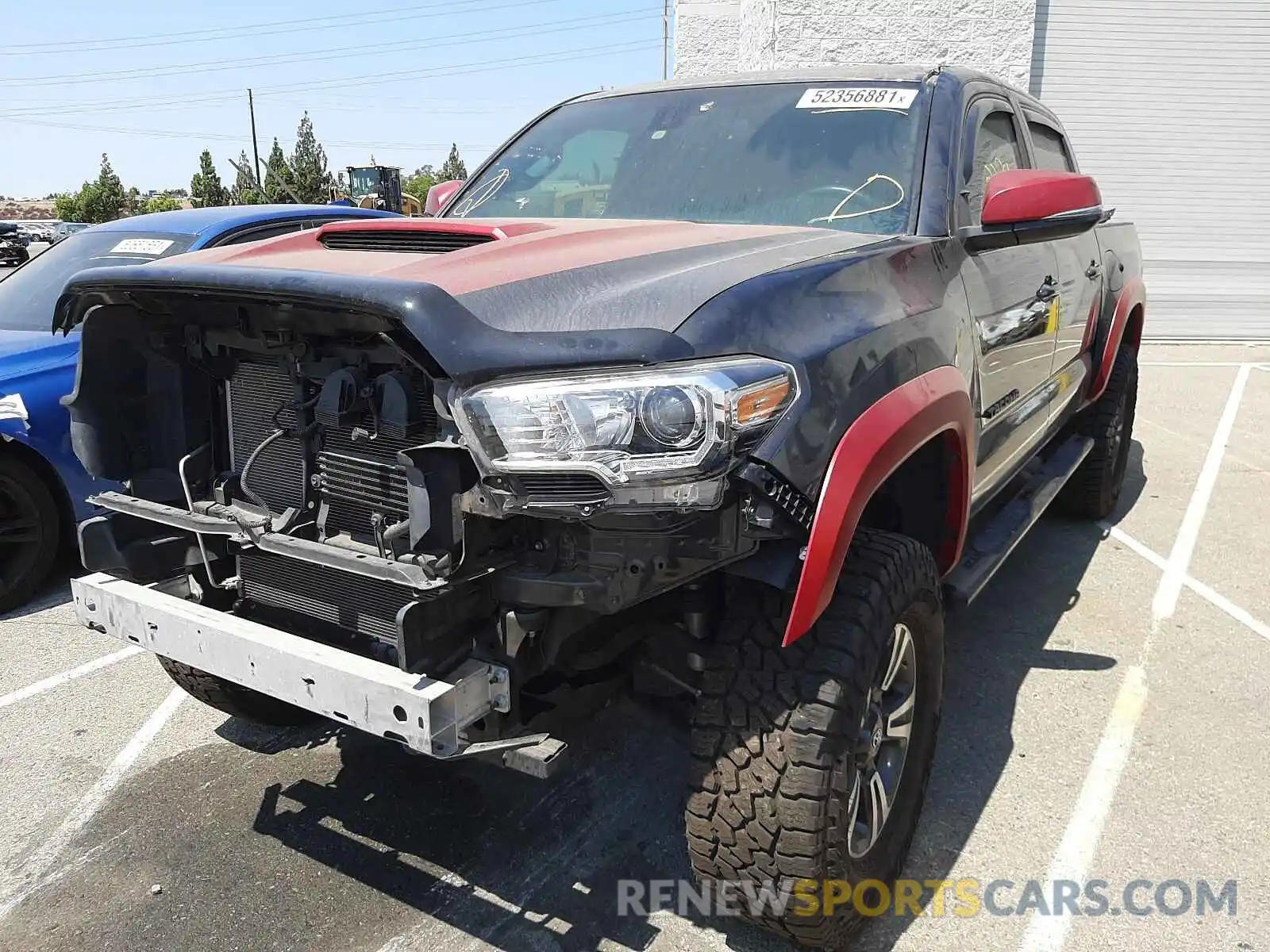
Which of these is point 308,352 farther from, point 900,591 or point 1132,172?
point 1132,172

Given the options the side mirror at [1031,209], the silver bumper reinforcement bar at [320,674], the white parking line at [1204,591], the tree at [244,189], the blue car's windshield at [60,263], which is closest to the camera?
the silver bumper reinforcement bar at [320,674]

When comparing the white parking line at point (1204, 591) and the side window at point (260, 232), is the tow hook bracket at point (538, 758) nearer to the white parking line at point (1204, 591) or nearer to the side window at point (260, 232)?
the white parking line at point (1204, 591)

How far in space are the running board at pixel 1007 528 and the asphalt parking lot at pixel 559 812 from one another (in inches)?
21.8

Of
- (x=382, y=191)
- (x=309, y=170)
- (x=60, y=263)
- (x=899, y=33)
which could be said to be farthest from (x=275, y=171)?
(x=60, y=263)

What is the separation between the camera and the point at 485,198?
3.87 metres

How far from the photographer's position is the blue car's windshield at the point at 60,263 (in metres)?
5.33

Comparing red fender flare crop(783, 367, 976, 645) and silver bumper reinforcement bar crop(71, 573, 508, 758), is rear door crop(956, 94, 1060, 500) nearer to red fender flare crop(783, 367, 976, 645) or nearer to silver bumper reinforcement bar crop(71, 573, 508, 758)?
red fender flare crop(783, 367, 976, 645)

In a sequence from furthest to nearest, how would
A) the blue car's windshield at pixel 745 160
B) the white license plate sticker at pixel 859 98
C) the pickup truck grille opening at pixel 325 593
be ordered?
the white license plate sticker at pixel 859 98
the blue car's windshield at pixel 745 160
the pickup truck grille opening at pixel 325 593

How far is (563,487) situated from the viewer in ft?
6.17

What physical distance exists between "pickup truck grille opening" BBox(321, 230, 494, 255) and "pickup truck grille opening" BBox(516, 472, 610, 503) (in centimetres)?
74

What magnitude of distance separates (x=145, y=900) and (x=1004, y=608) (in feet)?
11.6

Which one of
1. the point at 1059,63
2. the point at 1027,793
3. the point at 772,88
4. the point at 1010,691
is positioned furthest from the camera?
the point at 1059,63

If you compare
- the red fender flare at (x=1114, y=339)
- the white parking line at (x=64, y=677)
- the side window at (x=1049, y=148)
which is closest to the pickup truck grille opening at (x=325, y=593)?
the white parking line at (x=64, y=677)

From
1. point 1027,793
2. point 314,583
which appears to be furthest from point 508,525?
point 1027,793
